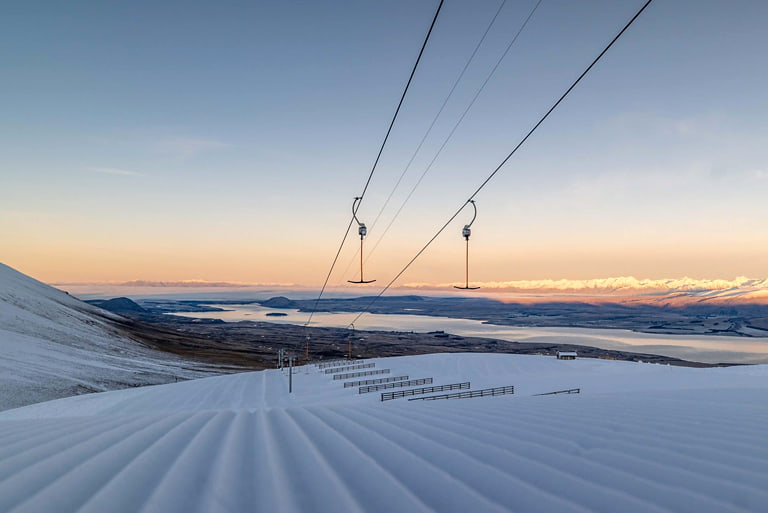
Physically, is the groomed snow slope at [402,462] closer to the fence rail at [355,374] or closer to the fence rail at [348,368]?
the fence rail at [355,374]

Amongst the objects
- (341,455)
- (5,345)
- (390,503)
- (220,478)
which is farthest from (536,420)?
(5,345)

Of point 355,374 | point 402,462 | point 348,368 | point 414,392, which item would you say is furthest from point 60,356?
point 402,462

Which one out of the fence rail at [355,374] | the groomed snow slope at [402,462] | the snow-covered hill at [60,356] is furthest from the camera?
the snow-covered hill at [60,356]

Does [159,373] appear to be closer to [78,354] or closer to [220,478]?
[78,354]

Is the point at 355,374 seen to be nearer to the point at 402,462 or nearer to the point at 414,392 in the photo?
the point at 414,392

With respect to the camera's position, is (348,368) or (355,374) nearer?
(355,374)

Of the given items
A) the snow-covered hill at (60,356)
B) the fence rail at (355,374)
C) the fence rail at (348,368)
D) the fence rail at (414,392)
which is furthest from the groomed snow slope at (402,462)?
the snow-covered hill at (60,356)
